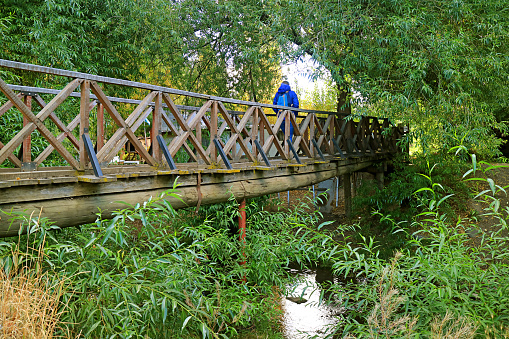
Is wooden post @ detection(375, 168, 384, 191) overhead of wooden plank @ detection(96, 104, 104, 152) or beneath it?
beneath

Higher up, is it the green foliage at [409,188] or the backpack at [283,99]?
the backpack at [283,99]

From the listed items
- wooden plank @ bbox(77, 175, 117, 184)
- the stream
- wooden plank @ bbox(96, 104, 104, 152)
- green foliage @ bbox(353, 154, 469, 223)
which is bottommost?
the stream

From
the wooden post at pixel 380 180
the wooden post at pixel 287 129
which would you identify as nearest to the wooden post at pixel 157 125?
the wooden post at pixel 287 129

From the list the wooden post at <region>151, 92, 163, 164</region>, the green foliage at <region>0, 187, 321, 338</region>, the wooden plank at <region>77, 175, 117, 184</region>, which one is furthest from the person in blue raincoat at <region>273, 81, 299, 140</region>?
the wooden plank at <region>77, 175, 117, 184</region>

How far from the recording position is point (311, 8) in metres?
8.97

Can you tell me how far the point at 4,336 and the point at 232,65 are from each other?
11.3 meters

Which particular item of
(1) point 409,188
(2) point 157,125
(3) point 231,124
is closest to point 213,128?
(3) point 231,124

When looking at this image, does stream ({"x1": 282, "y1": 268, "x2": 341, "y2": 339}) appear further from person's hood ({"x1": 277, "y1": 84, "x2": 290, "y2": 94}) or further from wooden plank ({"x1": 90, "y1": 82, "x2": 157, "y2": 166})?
person's hood ({"x1": 277, "y1": 84, "x2": 290, "y2": 94})

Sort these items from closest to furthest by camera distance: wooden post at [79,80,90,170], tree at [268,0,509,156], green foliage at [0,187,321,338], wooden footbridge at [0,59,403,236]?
green foliage at [0,187,321,338] → wooden footbridge at [0,59,403,236] → wooden post at [79,80,90,170] → tree at [268,0,509,156]

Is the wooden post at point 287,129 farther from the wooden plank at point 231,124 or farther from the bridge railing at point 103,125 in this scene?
the wooden plank at point 231,124

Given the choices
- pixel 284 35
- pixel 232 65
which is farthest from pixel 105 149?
pixel 232 65

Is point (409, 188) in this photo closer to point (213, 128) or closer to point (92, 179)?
point (213, 128)

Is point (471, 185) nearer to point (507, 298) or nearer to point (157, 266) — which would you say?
point (507, 298)

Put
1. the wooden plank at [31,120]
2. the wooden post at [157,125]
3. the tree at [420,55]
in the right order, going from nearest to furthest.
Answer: the wooden plank at [31,120], the wooden post at [157,125], the tree at [420,55]
